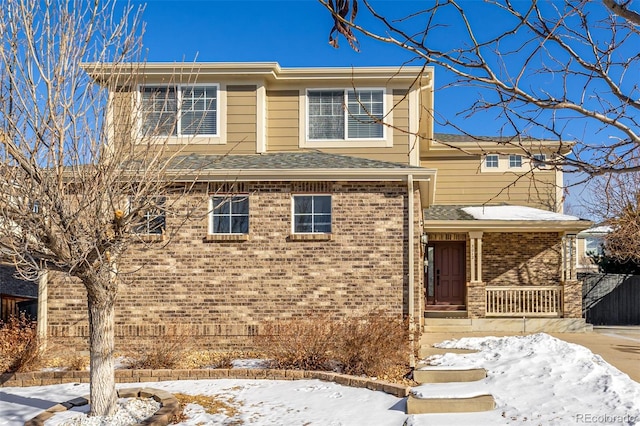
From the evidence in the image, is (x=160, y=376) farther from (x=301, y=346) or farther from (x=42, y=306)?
(x=42, y=306)

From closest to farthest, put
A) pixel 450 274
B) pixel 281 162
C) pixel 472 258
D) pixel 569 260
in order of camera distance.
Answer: pixel 281 162 < pixel 472 258 < pixel 569 260 < pixel 450 274

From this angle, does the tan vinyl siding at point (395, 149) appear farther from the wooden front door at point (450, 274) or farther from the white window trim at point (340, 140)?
the wooden front door at point (450, 274)

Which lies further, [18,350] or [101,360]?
[18,350]

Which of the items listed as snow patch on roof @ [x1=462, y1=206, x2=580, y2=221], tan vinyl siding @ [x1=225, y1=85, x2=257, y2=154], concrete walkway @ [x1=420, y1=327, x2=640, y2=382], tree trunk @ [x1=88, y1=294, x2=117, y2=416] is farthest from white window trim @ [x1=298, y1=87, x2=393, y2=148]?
tree trunk @ [x1=88, y1=294, x2=117, y2=416]

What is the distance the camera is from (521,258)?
18.0 meters

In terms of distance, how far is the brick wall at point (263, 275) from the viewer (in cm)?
1180

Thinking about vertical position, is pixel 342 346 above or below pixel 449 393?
above

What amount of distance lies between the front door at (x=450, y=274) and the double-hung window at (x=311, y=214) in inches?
291

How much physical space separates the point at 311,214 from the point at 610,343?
7.25m

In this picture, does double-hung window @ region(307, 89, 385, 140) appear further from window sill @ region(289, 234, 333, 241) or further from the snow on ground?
the snow on ground

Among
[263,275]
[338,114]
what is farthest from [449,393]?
[338,114]

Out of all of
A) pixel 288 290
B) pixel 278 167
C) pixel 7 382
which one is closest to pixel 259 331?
pixel 288 290

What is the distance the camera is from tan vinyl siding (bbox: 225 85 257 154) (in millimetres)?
13859

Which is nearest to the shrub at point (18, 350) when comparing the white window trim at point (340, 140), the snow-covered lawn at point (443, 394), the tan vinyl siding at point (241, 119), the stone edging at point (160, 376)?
the stone edging at point (160, 376)
